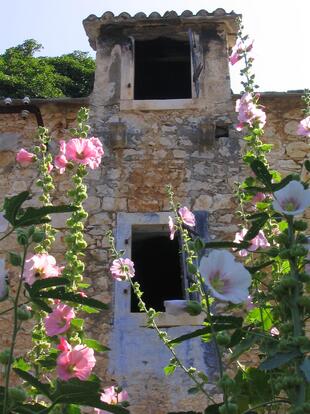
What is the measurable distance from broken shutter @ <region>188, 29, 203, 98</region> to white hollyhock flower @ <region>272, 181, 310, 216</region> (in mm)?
4545

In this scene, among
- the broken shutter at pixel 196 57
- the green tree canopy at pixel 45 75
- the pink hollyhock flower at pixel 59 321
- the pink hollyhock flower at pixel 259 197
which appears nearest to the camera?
the pink hollyhock flower at pixel 59 321

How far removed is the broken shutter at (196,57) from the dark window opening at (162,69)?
400mm

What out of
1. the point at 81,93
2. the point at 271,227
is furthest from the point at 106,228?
the point at 81,93

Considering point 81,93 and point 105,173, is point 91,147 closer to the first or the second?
point 105,173

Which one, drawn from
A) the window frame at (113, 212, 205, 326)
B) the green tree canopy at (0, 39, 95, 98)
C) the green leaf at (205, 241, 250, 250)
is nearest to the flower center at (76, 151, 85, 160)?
the green leaf at (205, 241, 250, 250)

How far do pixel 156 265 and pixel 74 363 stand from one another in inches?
190

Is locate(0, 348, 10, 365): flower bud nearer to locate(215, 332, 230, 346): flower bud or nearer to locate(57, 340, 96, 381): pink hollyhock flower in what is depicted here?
locate(57, 340, 96, 381): pink hollyhock flower

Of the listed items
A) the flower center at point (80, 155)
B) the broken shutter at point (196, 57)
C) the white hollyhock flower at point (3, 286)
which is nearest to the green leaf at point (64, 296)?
the white hollyhock flower at point (3, 286)

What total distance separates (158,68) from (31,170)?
8.77 feet

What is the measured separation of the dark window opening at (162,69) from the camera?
752 centimetres

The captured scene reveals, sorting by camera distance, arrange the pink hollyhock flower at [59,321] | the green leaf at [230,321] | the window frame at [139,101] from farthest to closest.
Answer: the window frame at [139,101] < the pink hollyhock flower at [59,321] < the green leaf at [230,321]

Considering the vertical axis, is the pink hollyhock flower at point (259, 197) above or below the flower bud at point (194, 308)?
above

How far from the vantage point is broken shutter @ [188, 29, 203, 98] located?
6651 millimetres

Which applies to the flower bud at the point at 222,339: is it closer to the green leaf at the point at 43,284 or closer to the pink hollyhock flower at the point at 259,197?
the green leaf at the point at 43,284
